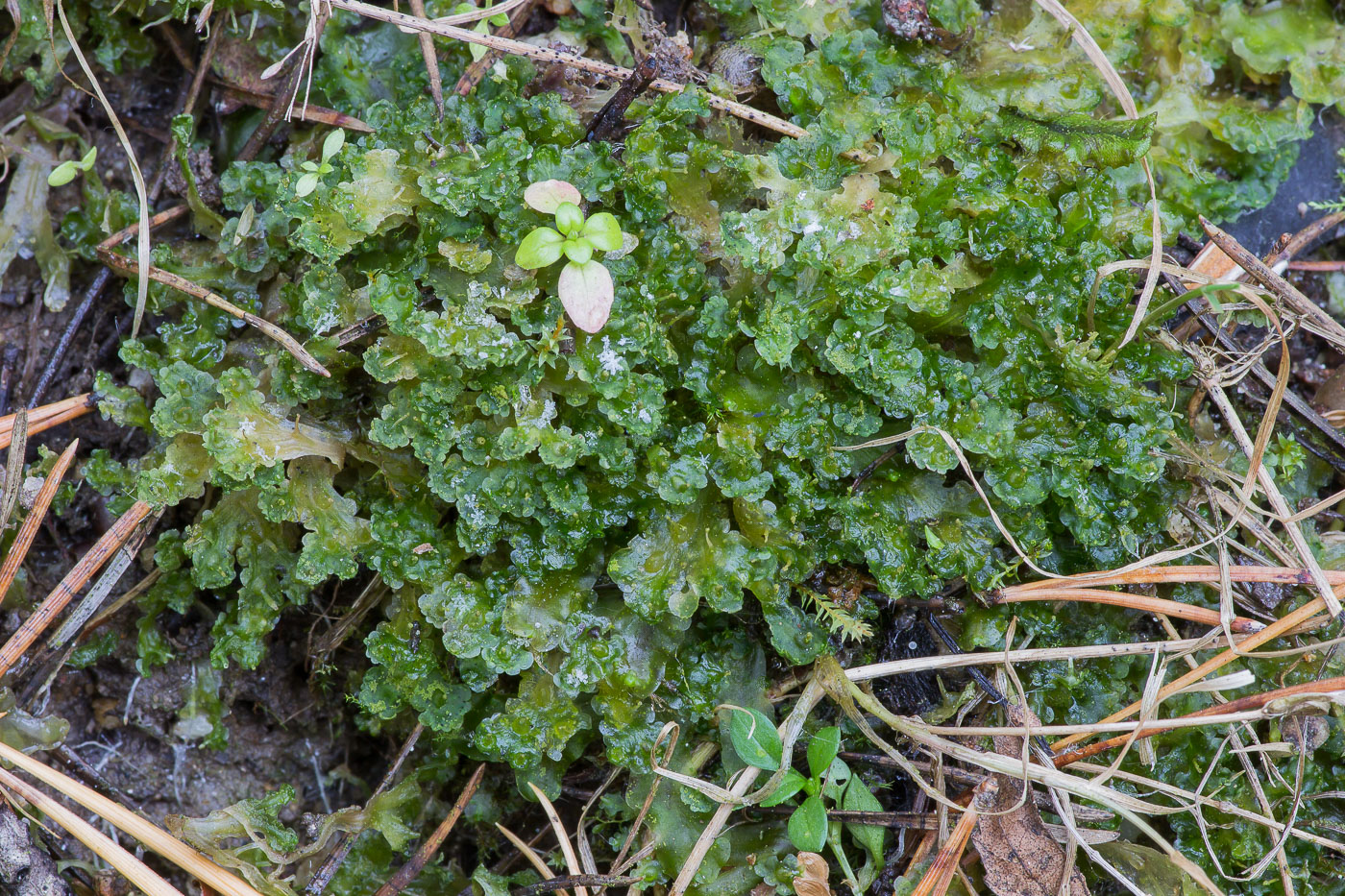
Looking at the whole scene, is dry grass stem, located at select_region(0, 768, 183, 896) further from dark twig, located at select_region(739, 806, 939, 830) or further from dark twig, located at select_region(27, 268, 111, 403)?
dark twig, located at select_region(739, 806, 939, 830)

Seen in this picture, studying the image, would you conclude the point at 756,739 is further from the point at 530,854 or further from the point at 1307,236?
the point at 1307,236

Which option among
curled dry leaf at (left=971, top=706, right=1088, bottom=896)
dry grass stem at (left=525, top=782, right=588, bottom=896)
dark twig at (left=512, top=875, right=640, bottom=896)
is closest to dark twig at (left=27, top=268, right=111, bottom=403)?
dry grass stem at (left=525, top=782, right=588, bottom=896)

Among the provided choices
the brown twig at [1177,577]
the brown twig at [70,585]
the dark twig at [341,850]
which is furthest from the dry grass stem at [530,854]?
the brown twig at [1177,577]

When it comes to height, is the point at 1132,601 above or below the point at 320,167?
below

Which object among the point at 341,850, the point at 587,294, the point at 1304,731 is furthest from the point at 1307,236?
the point at 341,850

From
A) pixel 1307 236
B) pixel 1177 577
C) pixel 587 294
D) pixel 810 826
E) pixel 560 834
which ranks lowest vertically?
pixel 560 834

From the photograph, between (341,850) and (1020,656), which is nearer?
(1020,656)
